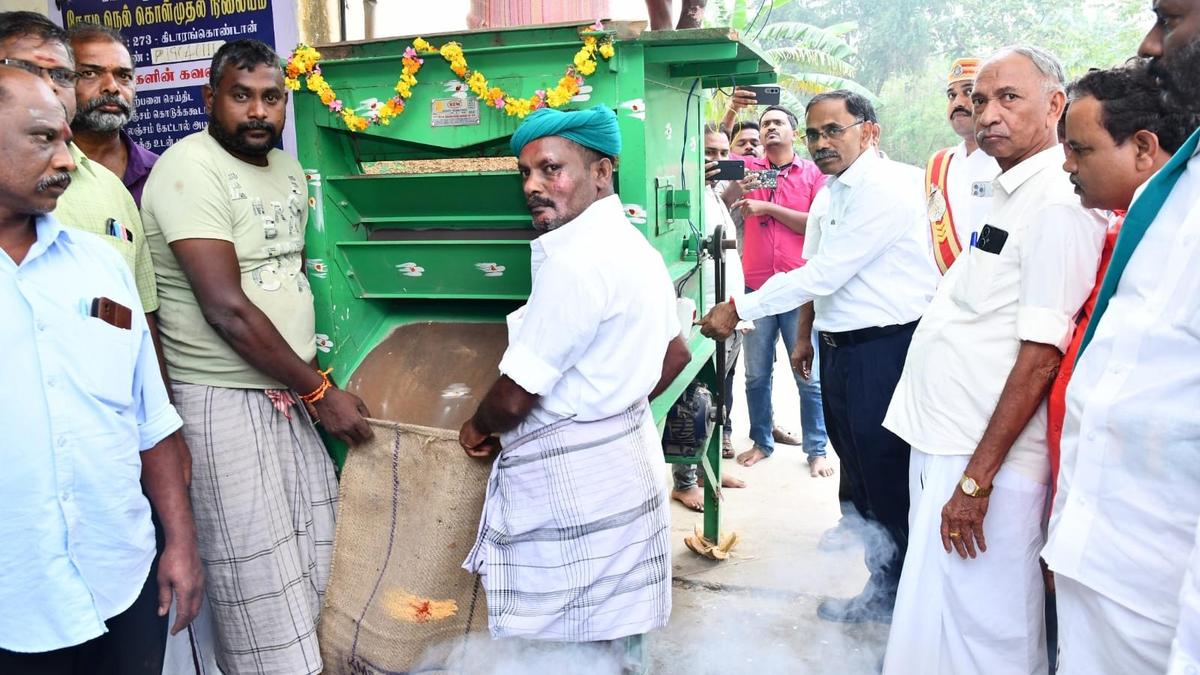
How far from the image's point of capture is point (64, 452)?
4.83ft

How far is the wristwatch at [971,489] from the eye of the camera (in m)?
2.03

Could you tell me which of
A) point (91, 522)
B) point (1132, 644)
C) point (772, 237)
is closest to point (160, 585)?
point (91, 522)

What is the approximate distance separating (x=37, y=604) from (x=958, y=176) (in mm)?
3174

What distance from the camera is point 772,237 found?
15.8 feet

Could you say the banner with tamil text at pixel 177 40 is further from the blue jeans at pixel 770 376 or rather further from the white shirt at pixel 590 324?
the blue jeans at pixel 770 376

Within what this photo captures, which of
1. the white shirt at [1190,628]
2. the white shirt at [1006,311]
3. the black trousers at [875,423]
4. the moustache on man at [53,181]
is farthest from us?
the black trousers at [875,423]

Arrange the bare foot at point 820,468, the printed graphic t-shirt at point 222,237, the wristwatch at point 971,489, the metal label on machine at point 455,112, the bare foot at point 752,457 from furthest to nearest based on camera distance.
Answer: the bare foot at point 752,457
the bare foot at point 820,468
the metal label on machine at point 455,112
the printed graphic t-shirt at point 222,237
the wristwatch at point 971,489

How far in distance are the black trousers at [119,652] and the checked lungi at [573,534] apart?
0.77 meters

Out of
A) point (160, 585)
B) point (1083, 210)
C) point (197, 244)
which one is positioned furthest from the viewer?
point (197, 244)

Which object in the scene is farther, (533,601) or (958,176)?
(958,176)

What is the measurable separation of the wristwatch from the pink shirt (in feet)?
9.14

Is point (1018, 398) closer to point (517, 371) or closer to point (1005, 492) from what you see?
point (1005, 492)

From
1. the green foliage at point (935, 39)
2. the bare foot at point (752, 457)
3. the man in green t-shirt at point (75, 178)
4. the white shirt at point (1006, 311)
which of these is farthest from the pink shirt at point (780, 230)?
the green foliage at point (935, 39)

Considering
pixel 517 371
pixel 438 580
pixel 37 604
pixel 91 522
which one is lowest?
pixel 438 580
